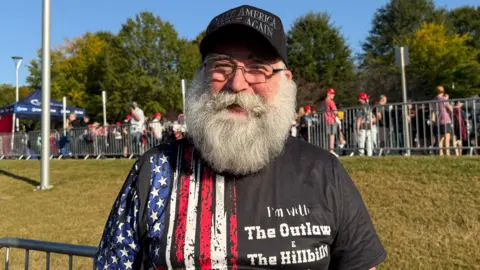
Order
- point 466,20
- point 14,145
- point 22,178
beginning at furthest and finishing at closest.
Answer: point 466,20 < point 14,145 < point 22,178

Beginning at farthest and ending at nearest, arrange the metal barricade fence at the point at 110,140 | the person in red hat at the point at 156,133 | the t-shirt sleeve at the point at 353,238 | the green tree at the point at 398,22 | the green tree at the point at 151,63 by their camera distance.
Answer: the green tree at the point at 398,22 < the green tree at the point at 151,63 < the metal barricade fence at the point at 110,140 < the person in red hat at the point at 156,133 < the t-shirt sleeve at the point at 353,238

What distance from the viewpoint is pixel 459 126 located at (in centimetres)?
870

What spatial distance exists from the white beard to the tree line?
34953 millimetres

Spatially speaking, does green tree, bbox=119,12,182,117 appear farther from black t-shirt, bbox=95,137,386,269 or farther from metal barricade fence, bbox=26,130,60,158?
black t-shirt, bbox=95,137,386,269

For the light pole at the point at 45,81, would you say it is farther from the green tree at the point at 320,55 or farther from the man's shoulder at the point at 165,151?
the green tree at the point at 320,55

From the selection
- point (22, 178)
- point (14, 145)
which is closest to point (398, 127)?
point (22, 178)

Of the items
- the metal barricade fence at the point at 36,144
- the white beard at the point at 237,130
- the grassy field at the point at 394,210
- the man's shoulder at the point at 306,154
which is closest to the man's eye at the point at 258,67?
the white beard at the point at 237,130

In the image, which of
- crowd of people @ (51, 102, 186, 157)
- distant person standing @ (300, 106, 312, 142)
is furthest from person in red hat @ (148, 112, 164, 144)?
distant person standing @ (300, 106, 312, 142)

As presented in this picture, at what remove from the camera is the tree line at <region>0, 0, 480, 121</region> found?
37438 mm

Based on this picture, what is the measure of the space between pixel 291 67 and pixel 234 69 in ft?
118

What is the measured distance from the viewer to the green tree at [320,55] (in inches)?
1618

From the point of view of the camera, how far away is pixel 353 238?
1.58m

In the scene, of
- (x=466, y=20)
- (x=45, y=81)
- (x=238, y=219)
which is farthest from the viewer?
(x=466, y=20)

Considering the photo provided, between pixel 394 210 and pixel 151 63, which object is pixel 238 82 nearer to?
pixel 394 210
